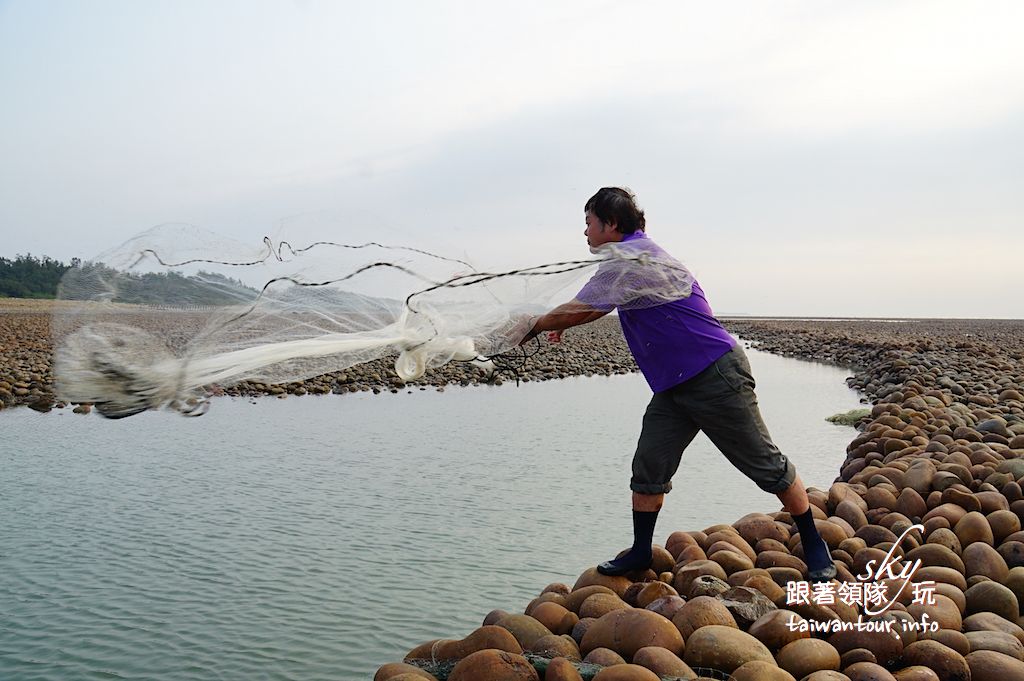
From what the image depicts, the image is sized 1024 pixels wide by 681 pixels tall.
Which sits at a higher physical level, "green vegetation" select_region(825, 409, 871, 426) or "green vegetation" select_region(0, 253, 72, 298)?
"green vegetation" select_region(0, 253, 72, 298)

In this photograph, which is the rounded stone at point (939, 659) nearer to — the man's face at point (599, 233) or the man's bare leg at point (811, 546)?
the man's bare leg at point (811, 546)

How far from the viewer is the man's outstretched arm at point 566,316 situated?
3513 mm

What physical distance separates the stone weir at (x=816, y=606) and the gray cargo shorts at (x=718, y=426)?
0.52m

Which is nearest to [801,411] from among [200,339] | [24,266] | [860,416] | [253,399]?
[860,416]

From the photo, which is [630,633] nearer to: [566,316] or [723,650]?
[723,650]

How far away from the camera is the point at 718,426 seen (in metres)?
3.41

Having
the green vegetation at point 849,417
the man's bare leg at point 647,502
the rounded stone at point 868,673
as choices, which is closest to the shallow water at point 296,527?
the green vegetation at point 849,417

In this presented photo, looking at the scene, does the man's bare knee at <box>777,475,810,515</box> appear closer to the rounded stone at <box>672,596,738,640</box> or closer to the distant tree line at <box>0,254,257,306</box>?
the rounded stone at <box>672,596,738,640</box>

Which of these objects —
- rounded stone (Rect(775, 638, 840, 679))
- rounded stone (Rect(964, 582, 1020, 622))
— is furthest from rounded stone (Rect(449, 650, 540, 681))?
rounded stone (Rect(964, 582, 1020, 622))

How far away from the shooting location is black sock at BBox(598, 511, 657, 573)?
368cm

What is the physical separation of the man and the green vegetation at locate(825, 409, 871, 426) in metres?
8.07

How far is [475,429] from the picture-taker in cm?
1073

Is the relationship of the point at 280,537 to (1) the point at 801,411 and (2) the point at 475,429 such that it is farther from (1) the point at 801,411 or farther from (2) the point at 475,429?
(1) the point at 801,411

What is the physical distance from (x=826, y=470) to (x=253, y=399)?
905 centimetres
